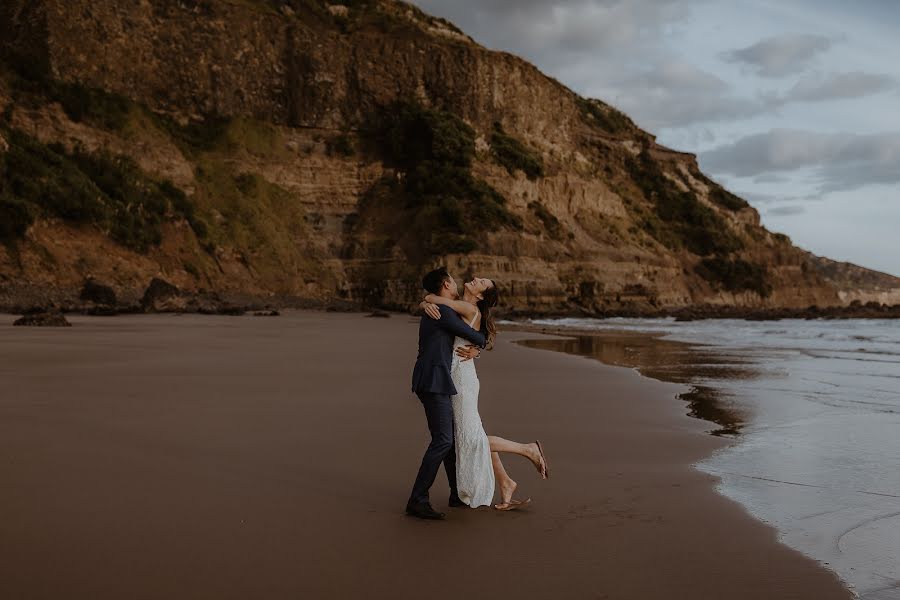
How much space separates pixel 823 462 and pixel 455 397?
3171mm

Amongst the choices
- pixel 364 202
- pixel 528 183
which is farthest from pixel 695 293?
pixel 364 202

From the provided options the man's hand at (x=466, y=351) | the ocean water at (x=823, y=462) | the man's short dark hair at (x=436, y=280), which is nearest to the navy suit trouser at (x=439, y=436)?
the man's hand at (x=466, y=351)

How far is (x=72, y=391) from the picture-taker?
25.8 feet

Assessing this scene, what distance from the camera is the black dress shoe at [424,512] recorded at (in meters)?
4.31

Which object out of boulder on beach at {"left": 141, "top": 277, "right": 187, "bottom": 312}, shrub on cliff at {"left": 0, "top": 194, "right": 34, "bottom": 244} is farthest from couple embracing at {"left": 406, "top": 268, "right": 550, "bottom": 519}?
shrub on cliff at {"left": 0, "top": 194, "right": 34, "bottom": 244}

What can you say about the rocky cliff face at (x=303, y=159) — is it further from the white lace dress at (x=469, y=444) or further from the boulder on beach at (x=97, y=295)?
the white lace dress at (x=469, y=444)

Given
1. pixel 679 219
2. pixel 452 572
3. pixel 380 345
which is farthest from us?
pixel 679 219

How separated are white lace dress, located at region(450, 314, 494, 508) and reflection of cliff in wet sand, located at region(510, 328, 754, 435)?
343 cm

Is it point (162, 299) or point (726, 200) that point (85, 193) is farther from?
point (726, 200)

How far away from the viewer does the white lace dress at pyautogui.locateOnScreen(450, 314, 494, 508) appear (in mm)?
4609

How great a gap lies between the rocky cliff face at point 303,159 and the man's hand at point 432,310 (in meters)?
27.7

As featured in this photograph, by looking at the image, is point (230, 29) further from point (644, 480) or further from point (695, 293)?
point (644, 480)

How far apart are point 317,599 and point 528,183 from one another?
56.8 metres

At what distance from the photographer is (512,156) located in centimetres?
5894
